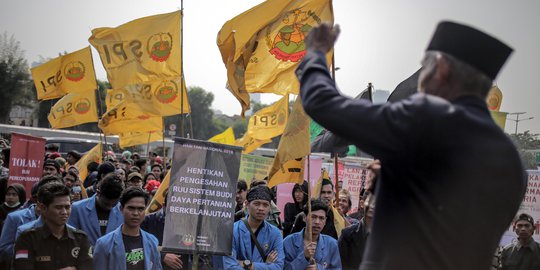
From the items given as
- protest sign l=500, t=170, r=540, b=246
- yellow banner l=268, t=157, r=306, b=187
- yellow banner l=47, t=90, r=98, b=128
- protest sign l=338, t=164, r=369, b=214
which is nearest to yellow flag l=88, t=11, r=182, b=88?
yellow banner l=47, t=90, r=98, b=128

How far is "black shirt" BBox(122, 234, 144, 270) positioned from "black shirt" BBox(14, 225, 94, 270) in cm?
32

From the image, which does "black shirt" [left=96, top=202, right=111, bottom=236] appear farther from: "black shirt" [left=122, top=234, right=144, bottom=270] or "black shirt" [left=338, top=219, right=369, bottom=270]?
"black shirt" [left=338, top=219, right=369, bottom=270]

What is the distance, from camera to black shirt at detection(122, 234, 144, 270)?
638 cm

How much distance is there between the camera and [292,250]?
25.5 feet

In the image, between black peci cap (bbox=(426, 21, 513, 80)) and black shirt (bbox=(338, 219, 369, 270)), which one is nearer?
black peci cap (bbox=(426, 21, 513, 80))

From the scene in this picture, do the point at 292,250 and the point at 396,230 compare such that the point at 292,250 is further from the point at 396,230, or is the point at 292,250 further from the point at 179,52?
the point at 179,52

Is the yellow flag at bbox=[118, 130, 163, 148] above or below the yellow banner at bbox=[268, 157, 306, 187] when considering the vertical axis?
above

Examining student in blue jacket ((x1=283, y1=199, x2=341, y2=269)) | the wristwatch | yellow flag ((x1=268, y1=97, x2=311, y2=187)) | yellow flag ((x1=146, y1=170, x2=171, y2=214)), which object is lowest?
the wristwatch

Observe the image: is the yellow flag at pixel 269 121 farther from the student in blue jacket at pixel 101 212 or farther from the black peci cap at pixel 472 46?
the black peci cap at pixel 472 46

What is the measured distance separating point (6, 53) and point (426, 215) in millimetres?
49642

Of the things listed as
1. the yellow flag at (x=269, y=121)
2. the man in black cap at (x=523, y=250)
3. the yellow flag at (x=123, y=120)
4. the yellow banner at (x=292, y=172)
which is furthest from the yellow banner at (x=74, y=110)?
the man in black cap at (x=523, y=250)

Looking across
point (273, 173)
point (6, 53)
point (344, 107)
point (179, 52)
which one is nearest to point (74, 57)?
point (179, 52)

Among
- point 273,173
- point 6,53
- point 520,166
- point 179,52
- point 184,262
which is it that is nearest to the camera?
point 520,166

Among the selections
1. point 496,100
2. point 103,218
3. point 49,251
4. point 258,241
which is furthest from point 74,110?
point 49,251
